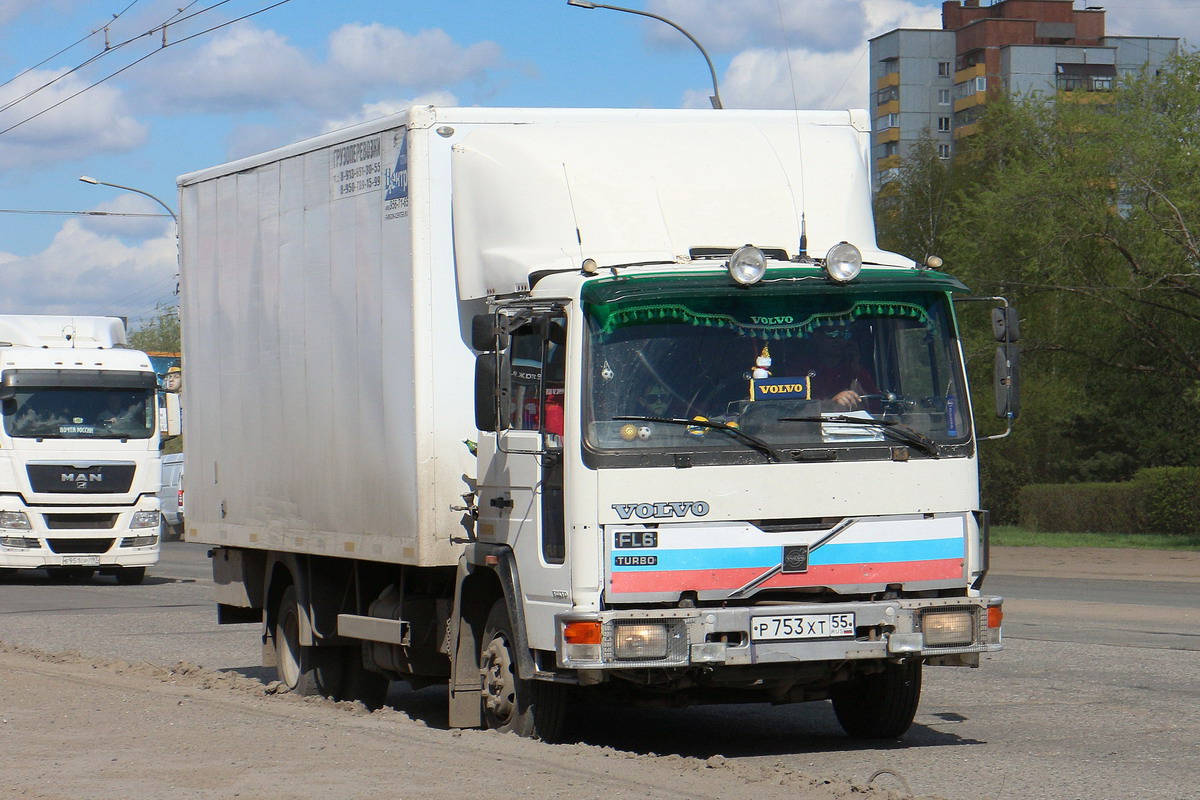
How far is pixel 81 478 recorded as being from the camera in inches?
1016

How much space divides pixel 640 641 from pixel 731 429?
1.10 metres

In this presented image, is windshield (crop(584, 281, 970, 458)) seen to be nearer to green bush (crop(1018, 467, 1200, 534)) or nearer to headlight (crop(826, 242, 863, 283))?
headlight (crop(826, 242, 863, 283))

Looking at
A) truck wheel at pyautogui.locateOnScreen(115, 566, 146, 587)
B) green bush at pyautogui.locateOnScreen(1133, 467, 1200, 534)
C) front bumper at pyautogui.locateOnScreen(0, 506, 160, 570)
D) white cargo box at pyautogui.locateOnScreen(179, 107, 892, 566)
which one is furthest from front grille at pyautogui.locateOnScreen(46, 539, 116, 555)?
green bush at pyautogui.locateOnScreen(1133, 467, 1200, 534)

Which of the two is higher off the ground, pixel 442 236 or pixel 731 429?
pixel 442 236

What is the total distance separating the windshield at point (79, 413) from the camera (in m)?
25.2

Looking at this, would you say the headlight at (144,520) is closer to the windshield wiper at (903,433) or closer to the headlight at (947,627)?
the windshield wiper at (903,433)

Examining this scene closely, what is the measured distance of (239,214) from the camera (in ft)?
38.8

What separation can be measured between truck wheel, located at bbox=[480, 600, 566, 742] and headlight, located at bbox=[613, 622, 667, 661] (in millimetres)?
757

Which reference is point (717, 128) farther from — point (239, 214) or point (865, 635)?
point (239, 214)

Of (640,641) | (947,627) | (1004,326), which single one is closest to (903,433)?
(1004,326)

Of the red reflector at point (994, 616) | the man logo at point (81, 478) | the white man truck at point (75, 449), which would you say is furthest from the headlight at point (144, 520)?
the red reflector at point (994, 616)

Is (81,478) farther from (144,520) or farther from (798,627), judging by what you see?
(798,627)

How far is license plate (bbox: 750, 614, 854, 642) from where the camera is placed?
8000 mm

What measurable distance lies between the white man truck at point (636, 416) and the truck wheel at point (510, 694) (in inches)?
0.7
